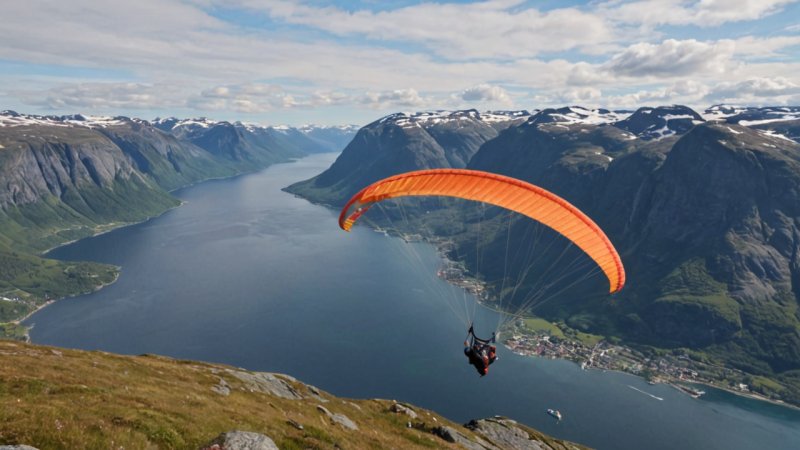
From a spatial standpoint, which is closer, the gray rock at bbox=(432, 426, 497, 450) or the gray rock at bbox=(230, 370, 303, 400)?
the gray rock at bbox=(432, 426, 497, 450)

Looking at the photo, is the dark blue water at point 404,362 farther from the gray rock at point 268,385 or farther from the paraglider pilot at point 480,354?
the paraglider pilot at point 480,354

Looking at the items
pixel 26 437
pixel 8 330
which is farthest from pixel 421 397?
pixel 8 330

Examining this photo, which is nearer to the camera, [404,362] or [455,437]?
[455,437]

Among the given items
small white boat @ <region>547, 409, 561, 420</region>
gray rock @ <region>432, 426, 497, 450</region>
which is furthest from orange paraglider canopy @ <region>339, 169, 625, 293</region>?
small white boat @ <region>547, 409, 561, 420</region>

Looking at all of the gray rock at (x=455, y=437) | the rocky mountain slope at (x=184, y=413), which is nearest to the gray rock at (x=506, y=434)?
the rocky mountain slope at (x=184, y=413)

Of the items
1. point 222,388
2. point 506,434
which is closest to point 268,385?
point 222,388

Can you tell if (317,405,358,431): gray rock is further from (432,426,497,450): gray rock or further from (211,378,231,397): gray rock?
(432,426,497,450): gray rock

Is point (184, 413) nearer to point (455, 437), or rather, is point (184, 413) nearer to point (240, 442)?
point (240, 442)
